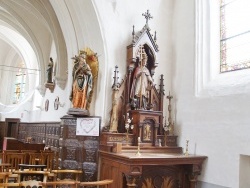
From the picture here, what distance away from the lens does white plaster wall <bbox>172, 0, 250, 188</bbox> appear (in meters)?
5.09

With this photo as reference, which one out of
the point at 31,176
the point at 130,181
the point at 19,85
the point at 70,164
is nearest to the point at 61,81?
the point at 70,164

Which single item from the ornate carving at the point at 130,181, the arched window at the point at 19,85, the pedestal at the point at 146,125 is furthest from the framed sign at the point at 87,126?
the arched window at the point at 19,85

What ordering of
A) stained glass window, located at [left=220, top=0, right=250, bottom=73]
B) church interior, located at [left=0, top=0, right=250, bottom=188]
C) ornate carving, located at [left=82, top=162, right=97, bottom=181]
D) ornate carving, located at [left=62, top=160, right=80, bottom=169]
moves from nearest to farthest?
1. church interior, located at [left=0, top=0, right=250, bottom=188]
2. stained glass window, located at [left=220, top=0, right=250, bottom=73]
3. ornate carving, located at [left=82, top=162, right=97, bottom=181]
4. ornate carving, located at [left=62, top=160, right=80, bottom=169]

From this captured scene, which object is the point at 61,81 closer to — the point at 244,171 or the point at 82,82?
the point at 82,82

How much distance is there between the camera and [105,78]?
6156 millimetres

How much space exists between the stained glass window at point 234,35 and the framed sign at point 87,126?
2770 millimetres

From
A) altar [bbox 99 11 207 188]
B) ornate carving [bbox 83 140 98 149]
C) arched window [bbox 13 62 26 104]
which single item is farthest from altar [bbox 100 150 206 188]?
arched window [bbox 13 62 26 104]

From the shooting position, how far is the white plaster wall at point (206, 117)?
16.7 feet

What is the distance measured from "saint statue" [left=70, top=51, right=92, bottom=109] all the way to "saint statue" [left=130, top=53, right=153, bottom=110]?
3.07 ft

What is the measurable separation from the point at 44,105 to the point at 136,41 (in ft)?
19.7

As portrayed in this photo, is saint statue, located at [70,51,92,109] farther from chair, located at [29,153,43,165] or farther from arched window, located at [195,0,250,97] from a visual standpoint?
arched window, located at [195,0,250,97]

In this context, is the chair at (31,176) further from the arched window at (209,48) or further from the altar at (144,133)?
the arched window at (209,48)

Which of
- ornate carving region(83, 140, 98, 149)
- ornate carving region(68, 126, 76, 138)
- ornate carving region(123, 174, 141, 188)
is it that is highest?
ornate carving region(68, 126, 76, 138)

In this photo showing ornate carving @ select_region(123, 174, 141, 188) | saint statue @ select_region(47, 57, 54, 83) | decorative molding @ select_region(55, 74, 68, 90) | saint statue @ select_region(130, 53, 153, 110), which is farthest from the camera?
saint statue @ select_region(47, 57, 54, 83)
